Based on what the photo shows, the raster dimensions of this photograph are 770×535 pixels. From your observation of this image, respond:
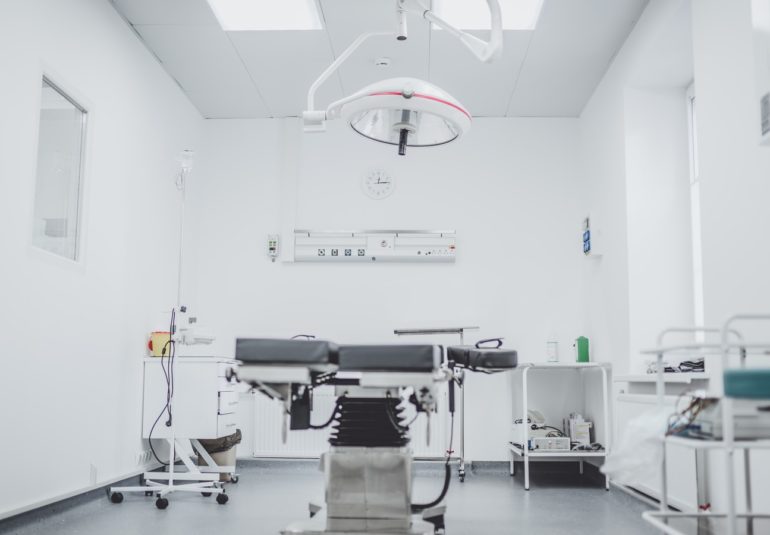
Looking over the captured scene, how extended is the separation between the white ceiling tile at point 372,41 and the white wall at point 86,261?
1294 millimetres

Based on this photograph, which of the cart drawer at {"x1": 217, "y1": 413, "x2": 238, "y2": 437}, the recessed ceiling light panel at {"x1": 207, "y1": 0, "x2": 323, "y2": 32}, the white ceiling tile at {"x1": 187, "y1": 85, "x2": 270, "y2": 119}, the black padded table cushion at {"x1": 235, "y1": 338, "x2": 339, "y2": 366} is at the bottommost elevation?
the cart drawer at {"x1": 217, "y1": 413, "x2": 238, "y2": 437}

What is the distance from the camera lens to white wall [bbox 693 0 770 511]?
290cm

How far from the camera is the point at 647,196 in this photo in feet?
15.3

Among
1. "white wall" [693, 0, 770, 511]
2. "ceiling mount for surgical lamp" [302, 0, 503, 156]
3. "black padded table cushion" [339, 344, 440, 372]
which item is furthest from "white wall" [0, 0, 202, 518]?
"white wall" [693, 0, 770, 511]

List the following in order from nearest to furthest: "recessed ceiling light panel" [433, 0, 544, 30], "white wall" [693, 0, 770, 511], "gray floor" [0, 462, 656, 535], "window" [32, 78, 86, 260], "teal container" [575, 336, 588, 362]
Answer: "white wall" [693, 0, 770, 511]
"gray floor" [0, 462, 656, 535]
"window" [32, 78, 86, 260]
"recessed ceiling light panel" [433, 0, 544, 30]
"teal container" [575, 336, 588, 362]

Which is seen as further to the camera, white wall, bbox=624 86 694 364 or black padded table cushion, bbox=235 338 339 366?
white wall, bbox=624 86 694 364

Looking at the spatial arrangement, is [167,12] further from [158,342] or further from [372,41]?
[158,342]

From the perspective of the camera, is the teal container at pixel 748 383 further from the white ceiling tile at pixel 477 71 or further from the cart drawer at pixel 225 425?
the cart drawer at pixel 225 425

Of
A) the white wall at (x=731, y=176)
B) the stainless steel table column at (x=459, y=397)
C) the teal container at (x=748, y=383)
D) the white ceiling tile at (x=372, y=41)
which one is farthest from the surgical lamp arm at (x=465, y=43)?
the stainless steel table column at (x=459, y=397)

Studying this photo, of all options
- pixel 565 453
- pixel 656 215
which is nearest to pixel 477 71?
pixel 656 215

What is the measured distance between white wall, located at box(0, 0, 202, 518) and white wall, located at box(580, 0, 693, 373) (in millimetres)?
3109

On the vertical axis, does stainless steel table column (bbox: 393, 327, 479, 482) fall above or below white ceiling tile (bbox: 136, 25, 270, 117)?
below

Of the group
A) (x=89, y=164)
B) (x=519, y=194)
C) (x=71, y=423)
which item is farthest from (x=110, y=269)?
(x=519, y=194)

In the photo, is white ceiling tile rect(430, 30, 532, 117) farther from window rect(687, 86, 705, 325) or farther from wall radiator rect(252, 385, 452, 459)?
wall radiator rect(252, 385, 452, 459)
